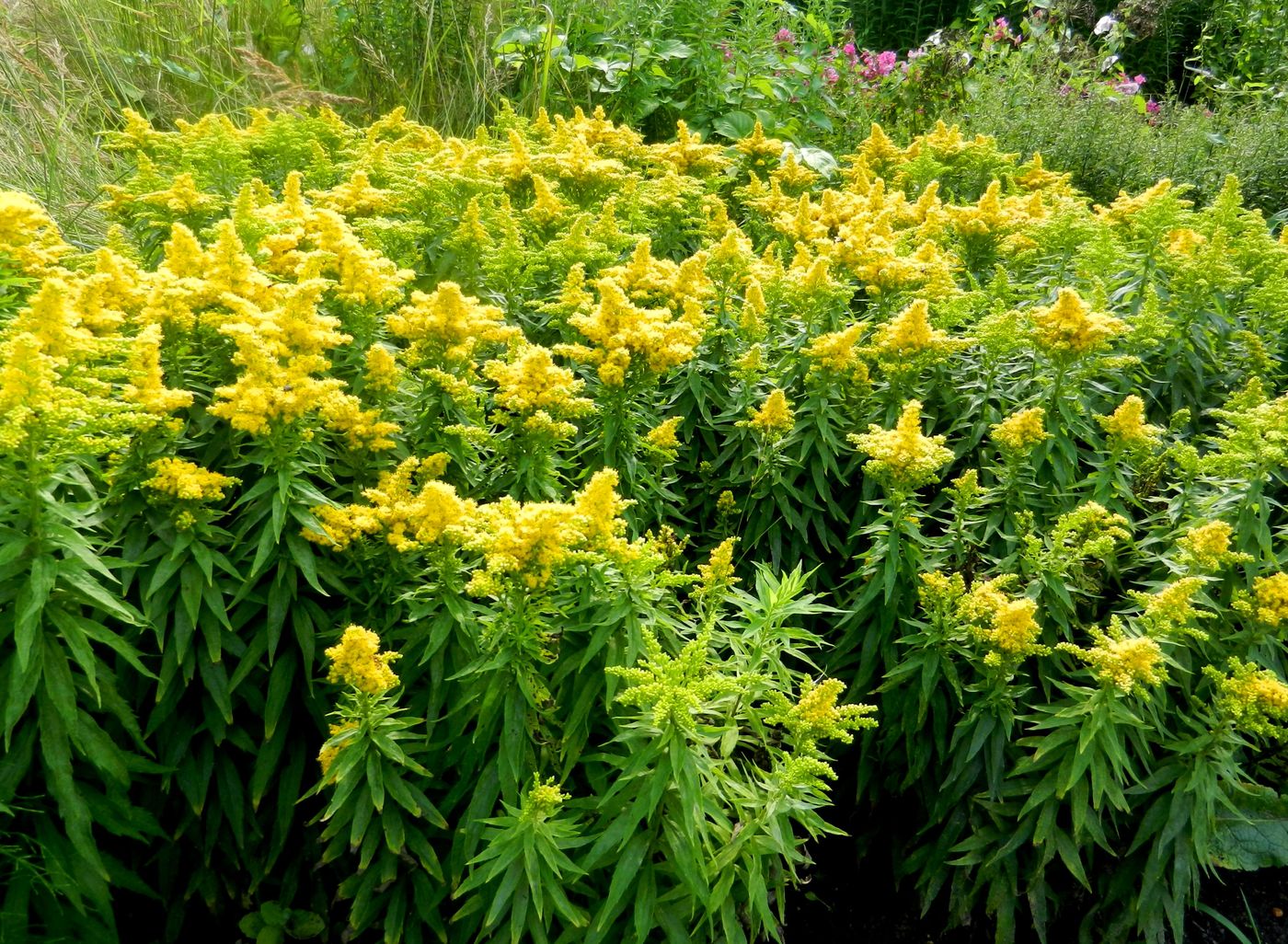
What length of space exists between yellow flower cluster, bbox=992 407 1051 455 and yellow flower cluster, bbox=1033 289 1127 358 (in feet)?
0.78

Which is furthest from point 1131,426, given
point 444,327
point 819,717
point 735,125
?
point 735,125

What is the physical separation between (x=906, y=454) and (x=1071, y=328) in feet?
2.17

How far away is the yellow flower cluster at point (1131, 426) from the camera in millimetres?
2924

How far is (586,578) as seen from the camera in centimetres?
249

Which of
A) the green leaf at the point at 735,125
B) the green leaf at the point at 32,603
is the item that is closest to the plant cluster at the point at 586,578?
the green leaf at the point at 32,603

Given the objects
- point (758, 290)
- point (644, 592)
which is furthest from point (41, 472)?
point (758, 290)

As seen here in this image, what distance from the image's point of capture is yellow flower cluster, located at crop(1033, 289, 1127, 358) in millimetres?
2986

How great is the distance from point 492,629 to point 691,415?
51.3 inches

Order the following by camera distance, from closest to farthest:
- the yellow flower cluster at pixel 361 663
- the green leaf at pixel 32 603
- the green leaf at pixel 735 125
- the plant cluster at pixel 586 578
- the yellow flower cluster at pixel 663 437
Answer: the green leaf at pixel 32 603 < the yellow flower cluster at pixel 361 663 < the plant cluster at pixel 586 578 < the yellow flower cluster at pixel 663 437 < the green leaf at pixel 735 125

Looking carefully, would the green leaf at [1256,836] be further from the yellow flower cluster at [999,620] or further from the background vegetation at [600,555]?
the yellow flower cluster at [999,620]

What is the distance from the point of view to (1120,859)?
280cm

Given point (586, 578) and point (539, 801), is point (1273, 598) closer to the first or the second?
point (586, 578)

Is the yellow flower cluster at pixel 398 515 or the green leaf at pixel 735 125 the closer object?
the yellow flower cluster at pixel 398 515

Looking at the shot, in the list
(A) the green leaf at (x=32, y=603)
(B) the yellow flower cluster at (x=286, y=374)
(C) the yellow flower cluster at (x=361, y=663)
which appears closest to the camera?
(A) the green leaf at (x=32, y=603)
